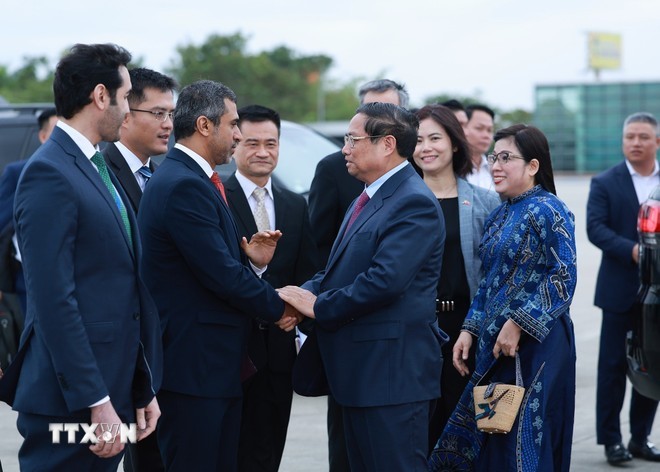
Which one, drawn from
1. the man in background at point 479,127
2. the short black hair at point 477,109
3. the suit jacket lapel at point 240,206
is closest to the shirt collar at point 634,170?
the man in background at point 479,127

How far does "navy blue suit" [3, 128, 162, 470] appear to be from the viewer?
3.27m

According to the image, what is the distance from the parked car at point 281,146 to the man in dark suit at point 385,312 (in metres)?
4.15

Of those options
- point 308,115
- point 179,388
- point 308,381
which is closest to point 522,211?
point 308,381

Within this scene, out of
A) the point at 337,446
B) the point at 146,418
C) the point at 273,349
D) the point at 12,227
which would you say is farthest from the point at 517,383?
the point at 12,227

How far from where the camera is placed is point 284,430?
529 cm

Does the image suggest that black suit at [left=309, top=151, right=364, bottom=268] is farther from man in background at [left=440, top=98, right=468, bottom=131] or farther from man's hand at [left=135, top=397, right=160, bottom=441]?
man's hand at [left=135, top=397, right=160, bottom=441]

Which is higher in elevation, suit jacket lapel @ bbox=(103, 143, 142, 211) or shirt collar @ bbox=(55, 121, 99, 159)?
shirt collar @ bbox=(55, 121, 99, 159)

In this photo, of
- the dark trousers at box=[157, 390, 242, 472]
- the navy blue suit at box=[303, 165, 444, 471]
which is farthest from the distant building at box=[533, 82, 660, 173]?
the dark trousers at box=[157, 390, 242, 472]

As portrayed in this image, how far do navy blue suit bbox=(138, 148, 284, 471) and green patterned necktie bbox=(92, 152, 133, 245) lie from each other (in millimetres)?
485

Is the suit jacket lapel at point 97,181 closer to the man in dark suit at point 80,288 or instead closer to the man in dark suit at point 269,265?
the man in dark suit at point 80,288

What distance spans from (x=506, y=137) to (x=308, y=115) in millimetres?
83206

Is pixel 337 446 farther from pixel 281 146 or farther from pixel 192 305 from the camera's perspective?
pixel 281 146

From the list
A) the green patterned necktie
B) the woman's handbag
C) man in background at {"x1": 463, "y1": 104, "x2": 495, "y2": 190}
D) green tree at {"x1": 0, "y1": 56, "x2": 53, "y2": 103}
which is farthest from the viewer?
green tree at {"x1": 0, "y1": 56, "x2": 53, "y2": 103}

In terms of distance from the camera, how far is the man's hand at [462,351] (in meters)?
5.11
